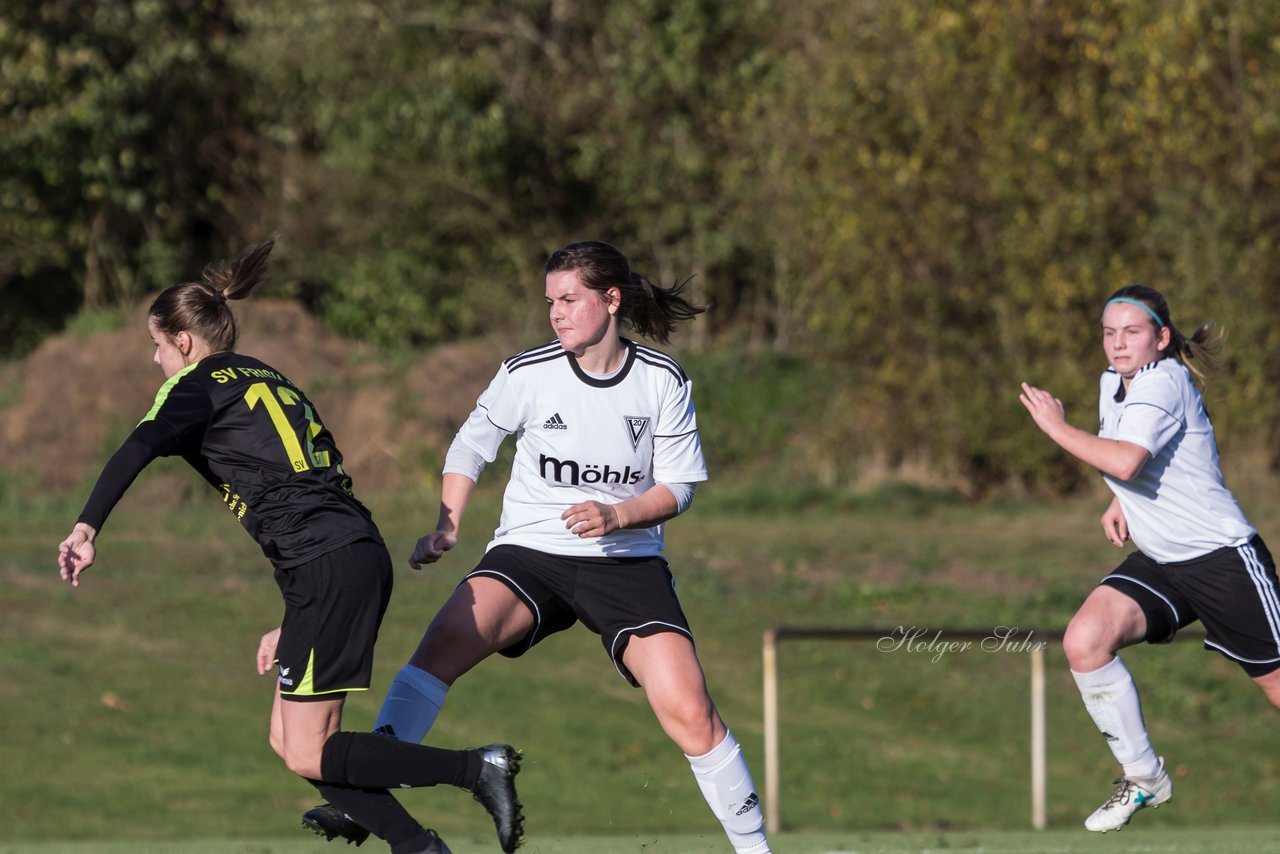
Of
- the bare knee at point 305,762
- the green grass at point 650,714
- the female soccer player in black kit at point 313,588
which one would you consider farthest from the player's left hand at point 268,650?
the green grass at point 650,714

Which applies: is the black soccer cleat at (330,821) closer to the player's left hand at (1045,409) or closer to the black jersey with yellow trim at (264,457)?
the black jersey with yellow trim at (264,457)

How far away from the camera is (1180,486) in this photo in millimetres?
6344

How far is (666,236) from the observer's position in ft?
84.0

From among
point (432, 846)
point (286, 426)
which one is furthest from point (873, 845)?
point (286, 426)

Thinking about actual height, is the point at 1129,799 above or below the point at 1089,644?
below

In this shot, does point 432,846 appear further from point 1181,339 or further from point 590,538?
point 1181,339

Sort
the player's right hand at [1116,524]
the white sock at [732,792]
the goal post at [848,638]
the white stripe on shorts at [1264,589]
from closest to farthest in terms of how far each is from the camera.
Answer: the white sock at [732,792]
the white stripe on shorts at [1264,589]
the player's right hand at [1116,524]
the goal post at [848,638]

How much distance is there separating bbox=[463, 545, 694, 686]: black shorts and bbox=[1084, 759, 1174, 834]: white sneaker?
173 cm

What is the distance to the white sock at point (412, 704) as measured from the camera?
225 inches

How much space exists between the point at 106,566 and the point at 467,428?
12296 mm

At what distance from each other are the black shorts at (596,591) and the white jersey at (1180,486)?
166 centimetres

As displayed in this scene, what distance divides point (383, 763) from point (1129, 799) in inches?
105

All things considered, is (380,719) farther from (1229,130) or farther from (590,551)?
(1229,130)

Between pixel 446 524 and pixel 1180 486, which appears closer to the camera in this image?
pixel 446 524
